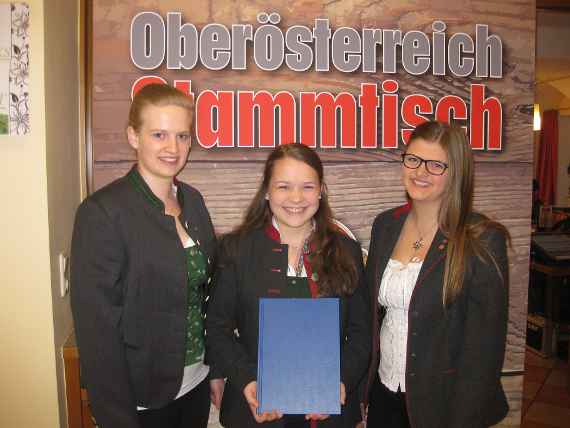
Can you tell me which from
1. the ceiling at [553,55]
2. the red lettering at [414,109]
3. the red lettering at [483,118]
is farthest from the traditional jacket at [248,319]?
the ceiling at [553,55]

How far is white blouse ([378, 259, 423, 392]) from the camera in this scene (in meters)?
1.67

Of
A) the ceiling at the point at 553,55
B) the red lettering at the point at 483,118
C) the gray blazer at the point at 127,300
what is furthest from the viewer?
the ceiling at the point at 553,55

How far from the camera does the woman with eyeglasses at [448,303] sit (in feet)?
5.26

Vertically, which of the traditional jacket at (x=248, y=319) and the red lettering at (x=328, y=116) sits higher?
the red lettering at (x=328, y=116)

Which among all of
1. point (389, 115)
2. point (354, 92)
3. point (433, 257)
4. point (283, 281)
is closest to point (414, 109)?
point (389, 115)

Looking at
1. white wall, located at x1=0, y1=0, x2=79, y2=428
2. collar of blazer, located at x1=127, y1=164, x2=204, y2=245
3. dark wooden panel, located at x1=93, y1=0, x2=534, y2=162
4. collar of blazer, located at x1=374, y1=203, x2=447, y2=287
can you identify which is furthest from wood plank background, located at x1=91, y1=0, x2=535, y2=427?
collar of blazer, located at x1=127, y1=164, x2=204, y2=245

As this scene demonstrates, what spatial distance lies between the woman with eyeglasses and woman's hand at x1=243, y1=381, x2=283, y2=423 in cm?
48

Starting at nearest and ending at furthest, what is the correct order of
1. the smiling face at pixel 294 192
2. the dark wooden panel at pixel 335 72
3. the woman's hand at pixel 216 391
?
the smiling face at pixel 294 192 < the woman's hand at pixel 216 391 < the dark wooden panel at pixel 335 72

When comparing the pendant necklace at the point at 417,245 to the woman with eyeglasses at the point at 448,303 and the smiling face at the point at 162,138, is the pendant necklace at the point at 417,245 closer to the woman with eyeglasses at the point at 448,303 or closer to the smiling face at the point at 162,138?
the woman with eyeglasses at the point at 448,303

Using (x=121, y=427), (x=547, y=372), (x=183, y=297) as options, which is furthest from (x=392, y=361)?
(x=547, y=372)

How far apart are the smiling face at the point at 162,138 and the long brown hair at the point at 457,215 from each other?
0.84 metres

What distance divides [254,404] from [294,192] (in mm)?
725

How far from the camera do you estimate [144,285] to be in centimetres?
151

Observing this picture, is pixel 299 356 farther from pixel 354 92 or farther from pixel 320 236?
pixel 354 92
